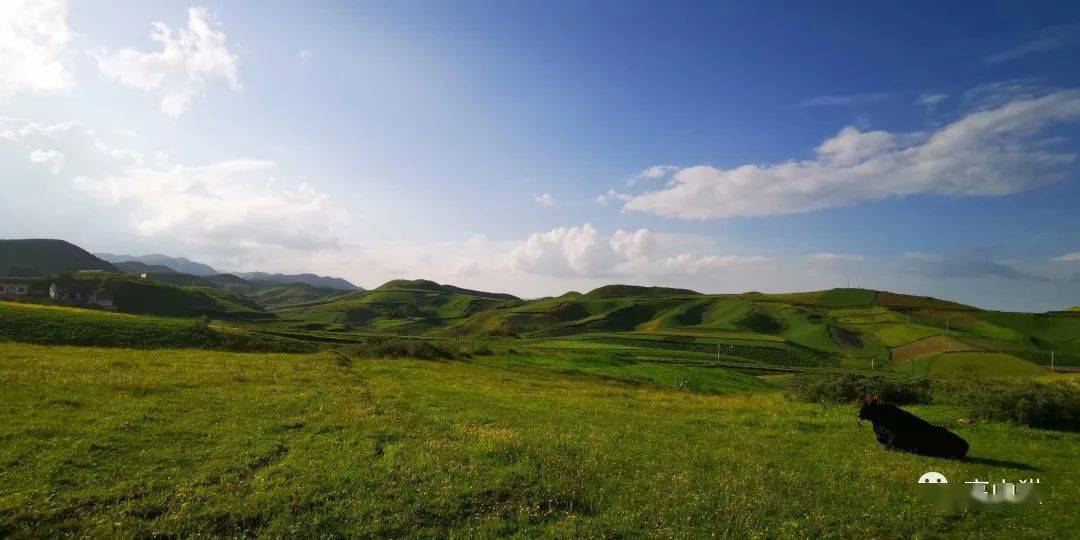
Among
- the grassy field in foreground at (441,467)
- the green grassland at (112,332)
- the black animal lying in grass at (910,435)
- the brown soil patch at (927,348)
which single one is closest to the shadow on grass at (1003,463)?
the grassy field in foreground at (441,467)

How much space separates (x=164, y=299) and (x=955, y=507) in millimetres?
193837

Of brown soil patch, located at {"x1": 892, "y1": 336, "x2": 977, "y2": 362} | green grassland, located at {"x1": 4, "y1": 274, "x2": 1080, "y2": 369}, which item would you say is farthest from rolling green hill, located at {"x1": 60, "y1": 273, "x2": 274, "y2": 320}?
brown soil patch, located at {"x1": 892, "y1": 336, "x2": 977, "y2": 362}

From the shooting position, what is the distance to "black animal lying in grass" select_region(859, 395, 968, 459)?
1912cm

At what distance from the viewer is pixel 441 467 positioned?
1534 cm

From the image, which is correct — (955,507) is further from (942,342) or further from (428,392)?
(942,342)

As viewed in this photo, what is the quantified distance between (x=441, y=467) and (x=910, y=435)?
1795 centimetres

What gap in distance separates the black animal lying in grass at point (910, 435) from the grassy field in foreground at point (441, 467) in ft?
3.42

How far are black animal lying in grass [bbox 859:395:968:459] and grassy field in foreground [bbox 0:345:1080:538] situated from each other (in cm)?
104

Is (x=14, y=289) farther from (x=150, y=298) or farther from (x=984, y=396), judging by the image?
(x=984, y=396)

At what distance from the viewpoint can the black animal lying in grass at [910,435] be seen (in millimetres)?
19125

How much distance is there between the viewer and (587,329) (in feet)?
572

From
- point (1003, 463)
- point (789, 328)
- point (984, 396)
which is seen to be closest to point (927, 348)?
point (789, 328)

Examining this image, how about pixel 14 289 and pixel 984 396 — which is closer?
pixel 984 396

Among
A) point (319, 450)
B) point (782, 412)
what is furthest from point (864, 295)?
point (319, 450)
